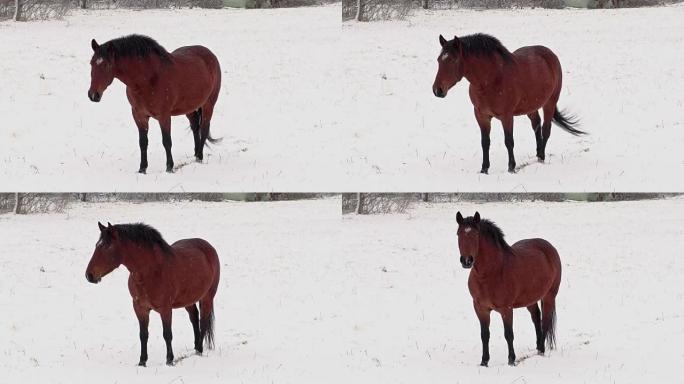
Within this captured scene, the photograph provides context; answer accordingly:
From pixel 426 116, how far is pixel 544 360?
6.93 meters

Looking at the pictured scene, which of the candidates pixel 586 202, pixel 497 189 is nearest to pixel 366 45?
pixel 586 202

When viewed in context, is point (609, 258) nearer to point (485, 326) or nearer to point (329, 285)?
point (329, 285)

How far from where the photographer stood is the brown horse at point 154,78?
12961mm

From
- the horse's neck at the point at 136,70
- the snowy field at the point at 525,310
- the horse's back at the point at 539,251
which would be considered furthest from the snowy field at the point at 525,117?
the horse's neck at the point at 136,70

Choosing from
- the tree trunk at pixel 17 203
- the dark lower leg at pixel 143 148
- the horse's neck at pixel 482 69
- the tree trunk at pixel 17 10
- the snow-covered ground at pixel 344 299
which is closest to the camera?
the snow-covered ground at pixel 344 299

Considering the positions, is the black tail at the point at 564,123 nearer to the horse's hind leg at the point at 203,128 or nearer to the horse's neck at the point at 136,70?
the horse's hind leg at the point at 203,128

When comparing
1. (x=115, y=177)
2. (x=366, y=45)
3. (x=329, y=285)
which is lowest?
(x=329, y=285)

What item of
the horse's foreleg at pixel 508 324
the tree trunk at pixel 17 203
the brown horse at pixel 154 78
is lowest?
the tree trunk at pixel 17 203

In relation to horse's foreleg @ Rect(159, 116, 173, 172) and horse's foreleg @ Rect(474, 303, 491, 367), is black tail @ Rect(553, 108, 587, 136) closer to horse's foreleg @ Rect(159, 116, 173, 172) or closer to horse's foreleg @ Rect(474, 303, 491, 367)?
horse's foreleg @ Rect(474, 303, 491, 367)

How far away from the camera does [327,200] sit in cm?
2133

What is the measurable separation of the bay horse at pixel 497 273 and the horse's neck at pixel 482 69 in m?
2.30

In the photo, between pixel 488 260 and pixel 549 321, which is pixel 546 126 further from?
pixel 488 260

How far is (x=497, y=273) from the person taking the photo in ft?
39.1

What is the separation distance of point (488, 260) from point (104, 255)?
4544mm
